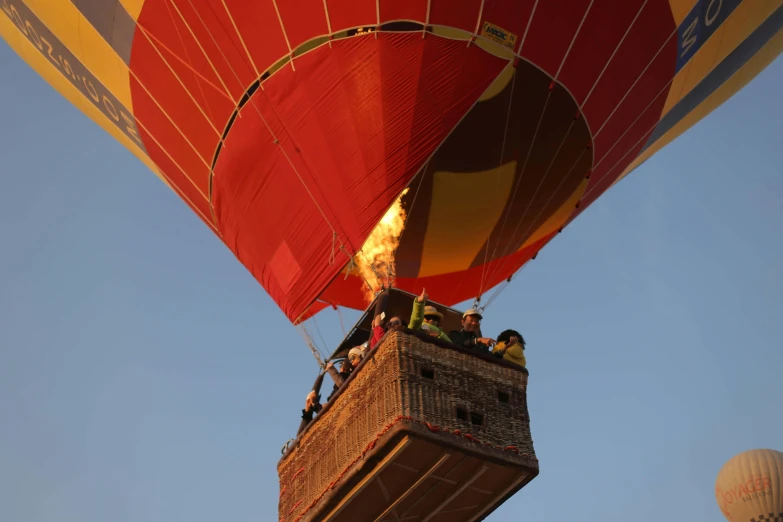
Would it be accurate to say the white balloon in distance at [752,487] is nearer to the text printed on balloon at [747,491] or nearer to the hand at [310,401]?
Result: the text printed on balloon at [747,491]

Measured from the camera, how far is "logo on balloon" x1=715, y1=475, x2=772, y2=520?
61.5 ft

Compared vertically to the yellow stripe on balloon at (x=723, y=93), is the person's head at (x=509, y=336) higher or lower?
lower

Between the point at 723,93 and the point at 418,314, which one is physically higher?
the point at 723,93

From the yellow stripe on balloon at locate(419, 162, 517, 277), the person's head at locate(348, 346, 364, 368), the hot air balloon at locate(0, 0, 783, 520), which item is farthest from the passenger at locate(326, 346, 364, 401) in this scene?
the yellow stripe on balloon at locate(419, 162, 517, 277)

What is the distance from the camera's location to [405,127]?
26.5 feet

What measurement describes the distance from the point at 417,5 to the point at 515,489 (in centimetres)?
314

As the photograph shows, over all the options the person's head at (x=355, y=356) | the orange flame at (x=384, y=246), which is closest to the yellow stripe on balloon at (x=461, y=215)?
the orange flame at (x=384, y=246)

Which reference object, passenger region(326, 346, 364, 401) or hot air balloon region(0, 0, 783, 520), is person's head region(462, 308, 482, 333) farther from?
passenger region(326, 346, 364, 401)

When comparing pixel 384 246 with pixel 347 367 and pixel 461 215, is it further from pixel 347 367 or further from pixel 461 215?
pixel 347 367

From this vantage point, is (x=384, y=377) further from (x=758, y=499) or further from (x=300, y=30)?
(x=758, y=499)

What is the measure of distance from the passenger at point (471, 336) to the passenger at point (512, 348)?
0.06 meters

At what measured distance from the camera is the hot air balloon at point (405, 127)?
7.62 metres

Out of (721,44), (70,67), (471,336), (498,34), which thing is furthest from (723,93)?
(70,67)

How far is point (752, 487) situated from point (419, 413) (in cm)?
1329
